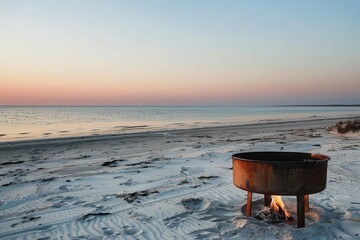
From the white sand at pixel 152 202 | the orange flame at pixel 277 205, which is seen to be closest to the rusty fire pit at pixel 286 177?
the orange flame at pixel 277 205

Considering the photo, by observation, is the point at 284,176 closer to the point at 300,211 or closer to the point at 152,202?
the point at 300,211

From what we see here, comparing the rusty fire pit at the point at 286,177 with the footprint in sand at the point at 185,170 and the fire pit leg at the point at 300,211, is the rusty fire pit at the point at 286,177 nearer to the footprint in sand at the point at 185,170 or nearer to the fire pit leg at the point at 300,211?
the fire pit leg at the point at 300,211

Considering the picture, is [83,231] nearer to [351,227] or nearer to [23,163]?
[351,227]

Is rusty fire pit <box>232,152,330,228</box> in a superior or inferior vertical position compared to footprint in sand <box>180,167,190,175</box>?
superior

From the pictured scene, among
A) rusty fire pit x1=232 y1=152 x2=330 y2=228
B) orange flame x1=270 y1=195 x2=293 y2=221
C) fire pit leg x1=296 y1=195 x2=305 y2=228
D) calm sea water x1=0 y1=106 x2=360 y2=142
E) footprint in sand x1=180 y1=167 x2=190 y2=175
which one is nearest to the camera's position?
rusty fire pit x1=232 y1=152 x2=330 y2=228

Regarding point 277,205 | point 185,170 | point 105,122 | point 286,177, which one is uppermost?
point 286,177

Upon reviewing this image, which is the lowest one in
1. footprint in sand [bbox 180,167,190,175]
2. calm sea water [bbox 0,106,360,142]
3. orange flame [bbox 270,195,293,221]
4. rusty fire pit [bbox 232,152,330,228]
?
calm sea water [bbox 0,106,360,142]

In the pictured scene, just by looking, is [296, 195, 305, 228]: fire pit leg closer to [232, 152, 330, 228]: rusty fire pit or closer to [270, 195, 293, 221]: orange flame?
[232, 152, 330, 228]: rusty fire pit

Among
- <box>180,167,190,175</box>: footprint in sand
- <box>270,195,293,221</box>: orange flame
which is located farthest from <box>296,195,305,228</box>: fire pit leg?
<box>180,167,190,175</box>: footprint in sand

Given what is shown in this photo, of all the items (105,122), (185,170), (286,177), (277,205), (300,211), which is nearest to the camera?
(286,177)

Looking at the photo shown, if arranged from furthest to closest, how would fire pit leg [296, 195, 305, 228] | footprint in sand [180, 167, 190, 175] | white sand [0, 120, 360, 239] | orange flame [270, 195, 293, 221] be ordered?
footprint in sand [180, 167, 190, 175] < orange flame [270, 195, 293, 221] < white sand [0, 120, 360, 239] < fire pit leg [296, 195, 305, 228]

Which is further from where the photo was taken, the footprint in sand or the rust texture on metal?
the footprint in sand

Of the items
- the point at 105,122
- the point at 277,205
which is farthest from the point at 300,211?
the point at 105,122

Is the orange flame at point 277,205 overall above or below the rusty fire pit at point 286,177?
below
